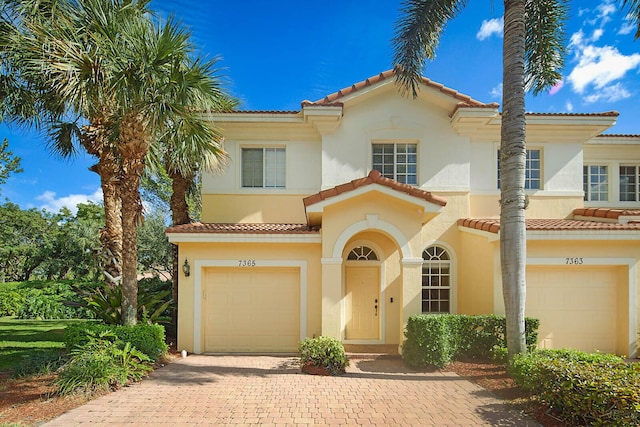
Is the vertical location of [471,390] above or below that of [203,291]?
below

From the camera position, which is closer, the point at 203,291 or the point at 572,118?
the point at 203,291

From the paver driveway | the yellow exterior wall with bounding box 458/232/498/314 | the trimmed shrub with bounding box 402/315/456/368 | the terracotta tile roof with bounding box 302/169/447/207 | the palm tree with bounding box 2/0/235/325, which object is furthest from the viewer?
the yellow exterior wall with bounding box 458/232/498/314

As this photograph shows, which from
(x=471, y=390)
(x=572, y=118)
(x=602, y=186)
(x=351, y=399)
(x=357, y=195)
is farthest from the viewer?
(x=602, y=186)

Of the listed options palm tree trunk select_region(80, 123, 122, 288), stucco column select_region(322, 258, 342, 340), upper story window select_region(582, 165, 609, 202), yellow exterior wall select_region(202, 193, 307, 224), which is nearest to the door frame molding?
stucco column select_region(322, 258, 342, 340)

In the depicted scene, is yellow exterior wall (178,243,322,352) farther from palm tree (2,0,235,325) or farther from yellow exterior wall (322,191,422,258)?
palm tree (2,0,235,325)

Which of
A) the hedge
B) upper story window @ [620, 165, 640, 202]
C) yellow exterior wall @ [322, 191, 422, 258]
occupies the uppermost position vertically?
upper story window @ [620, 165, 640, 202]

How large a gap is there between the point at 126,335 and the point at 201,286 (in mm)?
2411

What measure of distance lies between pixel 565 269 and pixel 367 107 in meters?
8.24

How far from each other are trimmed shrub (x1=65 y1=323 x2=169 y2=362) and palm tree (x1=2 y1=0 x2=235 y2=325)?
0.41m

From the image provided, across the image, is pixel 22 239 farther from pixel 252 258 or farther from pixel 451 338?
pixel 451 338

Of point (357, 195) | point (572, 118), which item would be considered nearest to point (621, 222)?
point (572, 118)

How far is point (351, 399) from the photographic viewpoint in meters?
6.82

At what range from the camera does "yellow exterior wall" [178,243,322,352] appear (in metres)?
10.4

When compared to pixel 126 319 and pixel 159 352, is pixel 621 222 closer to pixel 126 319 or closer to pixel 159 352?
pixel 159 352
